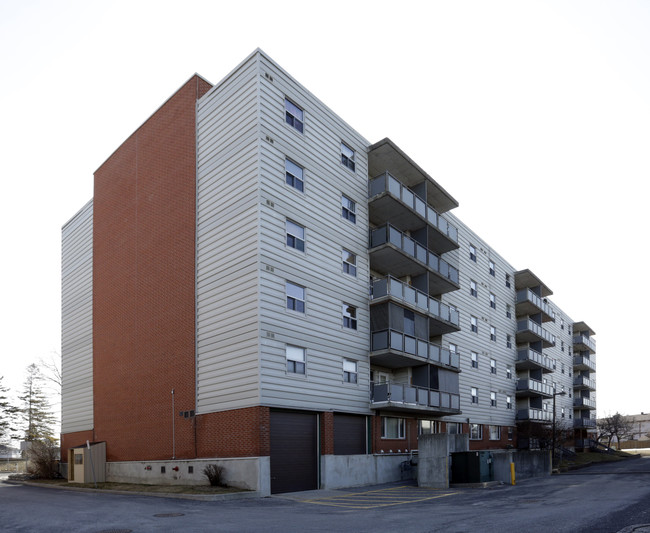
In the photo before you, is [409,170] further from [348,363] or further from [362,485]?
[362,485]

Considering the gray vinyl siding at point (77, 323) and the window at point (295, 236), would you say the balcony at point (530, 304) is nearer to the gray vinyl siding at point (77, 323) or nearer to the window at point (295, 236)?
the window at point (295, 236)

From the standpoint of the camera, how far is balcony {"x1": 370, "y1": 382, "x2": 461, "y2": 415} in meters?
27.5

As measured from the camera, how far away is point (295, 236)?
2500cm

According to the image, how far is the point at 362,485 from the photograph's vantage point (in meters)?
26.4

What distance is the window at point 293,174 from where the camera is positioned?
25141 mm

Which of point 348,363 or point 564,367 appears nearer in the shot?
point 348,363

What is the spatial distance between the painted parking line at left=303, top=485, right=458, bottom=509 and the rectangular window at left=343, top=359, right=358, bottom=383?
16.5 feet

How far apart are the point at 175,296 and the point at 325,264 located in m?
7.00

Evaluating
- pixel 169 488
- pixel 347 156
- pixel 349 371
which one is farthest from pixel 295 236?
pixel 169 488

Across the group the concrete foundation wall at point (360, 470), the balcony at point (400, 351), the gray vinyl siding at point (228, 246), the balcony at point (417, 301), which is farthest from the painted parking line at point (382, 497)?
the balcony at point (417, 301)

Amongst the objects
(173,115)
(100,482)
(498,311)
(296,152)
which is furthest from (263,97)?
(498,311)

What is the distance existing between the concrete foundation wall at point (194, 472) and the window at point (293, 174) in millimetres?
11387

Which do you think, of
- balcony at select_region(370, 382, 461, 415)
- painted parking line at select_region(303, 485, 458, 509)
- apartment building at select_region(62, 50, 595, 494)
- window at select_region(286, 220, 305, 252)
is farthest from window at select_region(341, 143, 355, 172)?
painted parking line at select_region(303, 485, 458, 509)

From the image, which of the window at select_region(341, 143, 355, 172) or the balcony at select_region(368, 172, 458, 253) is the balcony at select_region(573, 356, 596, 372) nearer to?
the balcony at select_region(368, 172, 458, 253)
